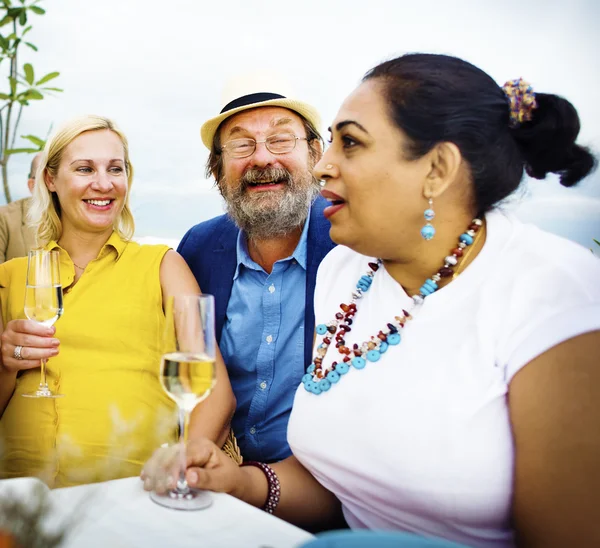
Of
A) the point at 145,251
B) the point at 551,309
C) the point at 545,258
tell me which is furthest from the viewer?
the point at 145,251

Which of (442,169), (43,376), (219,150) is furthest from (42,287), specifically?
(442,169)

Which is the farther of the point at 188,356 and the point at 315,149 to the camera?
the point at 315,149

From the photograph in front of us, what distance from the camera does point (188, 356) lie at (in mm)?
1093

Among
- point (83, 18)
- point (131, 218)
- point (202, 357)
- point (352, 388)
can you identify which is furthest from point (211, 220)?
point (83, 18)

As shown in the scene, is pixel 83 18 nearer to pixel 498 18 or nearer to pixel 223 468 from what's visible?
pixel 498 18

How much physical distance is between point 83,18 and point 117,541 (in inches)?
173

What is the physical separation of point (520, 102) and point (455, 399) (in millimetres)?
676

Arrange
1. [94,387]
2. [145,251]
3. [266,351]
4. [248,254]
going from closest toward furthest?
[94,387]
[266,351]
[145,251]
[248,254]

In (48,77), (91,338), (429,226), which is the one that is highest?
(48,77)

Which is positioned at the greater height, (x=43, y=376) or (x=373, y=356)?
(x=373, y=356)

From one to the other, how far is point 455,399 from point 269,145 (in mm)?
1481

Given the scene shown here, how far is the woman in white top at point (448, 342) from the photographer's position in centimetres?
111

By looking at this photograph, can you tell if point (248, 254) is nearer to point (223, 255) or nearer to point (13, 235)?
point (223, 255)

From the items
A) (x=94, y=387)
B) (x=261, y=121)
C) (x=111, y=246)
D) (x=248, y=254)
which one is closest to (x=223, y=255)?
(x=248, y=254)
